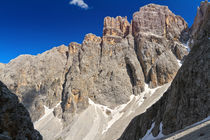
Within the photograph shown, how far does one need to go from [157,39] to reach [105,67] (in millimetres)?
35912

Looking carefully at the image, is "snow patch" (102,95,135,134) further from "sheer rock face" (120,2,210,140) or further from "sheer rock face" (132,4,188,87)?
"sheer rock face" (120,2,210,140)

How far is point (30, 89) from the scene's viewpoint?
84000 mm

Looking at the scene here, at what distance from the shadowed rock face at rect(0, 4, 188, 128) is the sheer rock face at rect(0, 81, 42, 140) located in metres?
60.0

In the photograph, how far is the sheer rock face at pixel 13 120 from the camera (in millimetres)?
6621

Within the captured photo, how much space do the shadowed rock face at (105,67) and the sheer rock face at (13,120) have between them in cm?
5996

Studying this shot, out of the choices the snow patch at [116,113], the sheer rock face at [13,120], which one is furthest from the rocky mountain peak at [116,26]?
the sheer rock face at [13,120]

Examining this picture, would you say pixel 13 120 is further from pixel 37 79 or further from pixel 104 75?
pixel 37 79

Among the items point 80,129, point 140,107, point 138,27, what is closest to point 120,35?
point 138,27

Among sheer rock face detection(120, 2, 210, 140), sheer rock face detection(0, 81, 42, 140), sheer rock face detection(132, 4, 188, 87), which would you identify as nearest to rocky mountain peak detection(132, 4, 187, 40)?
sheer rock face detection(132, 4, 188, 87)

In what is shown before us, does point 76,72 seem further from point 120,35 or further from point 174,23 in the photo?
point 174,23

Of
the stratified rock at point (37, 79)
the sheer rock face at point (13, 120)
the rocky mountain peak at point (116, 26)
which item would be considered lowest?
the sheer rock face at point (13, 120)

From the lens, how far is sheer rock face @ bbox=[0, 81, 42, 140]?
662 centimetres

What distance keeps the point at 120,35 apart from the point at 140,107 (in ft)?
180

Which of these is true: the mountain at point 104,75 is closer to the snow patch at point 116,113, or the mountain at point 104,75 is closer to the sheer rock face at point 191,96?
the snow patch at point 116,113
